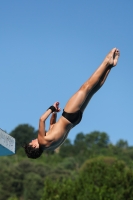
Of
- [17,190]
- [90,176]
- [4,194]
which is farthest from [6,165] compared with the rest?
[90,176]

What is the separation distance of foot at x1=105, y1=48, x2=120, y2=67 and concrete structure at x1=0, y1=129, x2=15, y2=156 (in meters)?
2.47

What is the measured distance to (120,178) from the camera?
34.8 m

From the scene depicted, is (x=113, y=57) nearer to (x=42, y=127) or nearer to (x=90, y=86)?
(x=90, y=86)

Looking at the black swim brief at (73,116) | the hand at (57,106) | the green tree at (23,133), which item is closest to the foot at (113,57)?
the black swim brief at (73,116)

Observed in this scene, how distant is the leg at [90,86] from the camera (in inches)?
344

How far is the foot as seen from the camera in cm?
880

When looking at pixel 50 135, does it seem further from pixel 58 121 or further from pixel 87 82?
pixel 87 82

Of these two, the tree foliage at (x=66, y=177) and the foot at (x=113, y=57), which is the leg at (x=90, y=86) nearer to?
the foot at (x=113, y=57)

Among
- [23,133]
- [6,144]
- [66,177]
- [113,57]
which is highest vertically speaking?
[23,133]

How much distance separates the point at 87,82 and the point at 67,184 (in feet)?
77.8

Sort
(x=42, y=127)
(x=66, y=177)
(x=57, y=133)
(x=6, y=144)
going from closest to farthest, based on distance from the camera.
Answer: (x=42, y=127), (x=57, y=133), (x=6, y=144), (x=66, y=177)

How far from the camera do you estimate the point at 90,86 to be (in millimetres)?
8781

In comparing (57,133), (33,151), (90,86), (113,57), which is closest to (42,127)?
(57,133)

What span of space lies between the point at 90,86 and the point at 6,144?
7.31 feet
